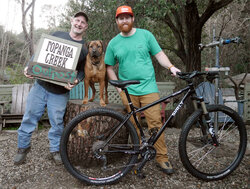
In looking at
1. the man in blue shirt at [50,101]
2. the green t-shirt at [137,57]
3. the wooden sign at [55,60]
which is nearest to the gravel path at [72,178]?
the man in blue shirt at [50,101]

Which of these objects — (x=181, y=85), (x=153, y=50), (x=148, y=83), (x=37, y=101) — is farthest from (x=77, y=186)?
(x=181, y=85)

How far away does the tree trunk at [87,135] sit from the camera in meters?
2.75

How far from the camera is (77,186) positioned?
2447 mm

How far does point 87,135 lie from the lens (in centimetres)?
278

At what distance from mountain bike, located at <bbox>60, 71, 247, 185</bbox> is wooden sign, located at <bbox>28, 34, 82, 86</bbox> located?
0.65 meters

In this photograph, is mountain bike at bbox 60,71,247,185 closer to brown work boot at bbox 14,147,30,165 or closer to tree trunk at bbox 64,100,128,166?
tree trunk at bbox 64,100,128,166

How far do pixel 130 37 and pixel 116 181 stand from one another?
1.83m

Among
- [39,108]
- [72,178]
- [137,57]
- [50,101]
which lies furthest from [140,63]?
[72,178]

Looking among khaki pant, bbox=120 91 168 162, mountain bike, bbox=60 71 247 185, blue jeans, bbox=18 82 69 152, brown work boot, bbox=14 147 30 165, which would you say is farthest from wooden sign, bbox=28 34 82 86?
brown work boot, bbox=14 147 30 165

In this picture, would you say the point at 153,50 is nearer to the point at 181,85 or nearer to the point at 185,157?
the point at 185,157

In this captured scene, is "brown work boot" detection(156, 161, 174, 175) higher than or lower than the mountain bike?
lower

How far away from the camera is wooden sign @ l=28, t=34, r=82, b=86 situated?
2.63 m

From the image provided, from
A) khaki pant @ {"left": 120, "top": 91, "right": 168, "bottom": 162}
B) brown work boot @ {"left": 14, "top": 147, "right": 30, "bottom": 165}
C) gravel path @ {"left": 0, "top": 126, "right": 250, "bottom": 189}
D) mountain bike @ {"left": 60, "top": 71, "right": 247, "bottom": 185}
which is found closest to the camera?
mountain bike @ {"left": 60, "top": 71, "right": 247, "bottom": 185}

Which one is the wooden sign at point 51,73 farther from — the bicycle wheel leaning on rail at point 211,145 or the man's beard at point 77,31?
the bicycle wheel leaning on rail at point 211,145
